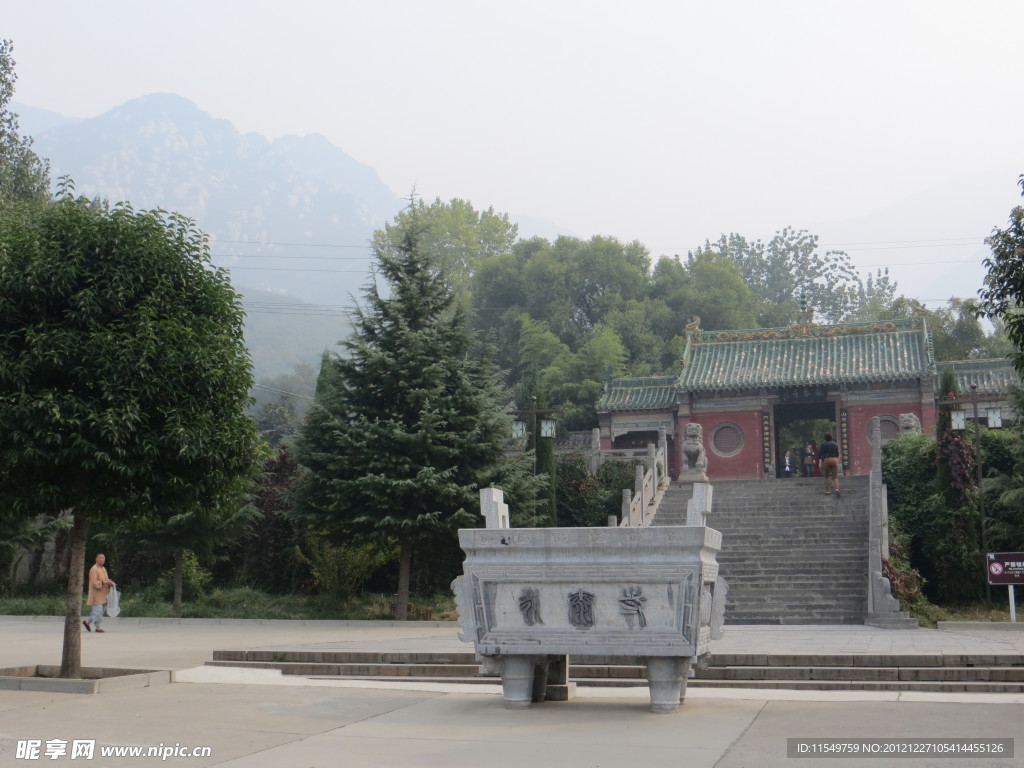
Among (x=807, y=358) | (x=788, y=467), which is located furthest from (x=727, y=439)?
(x=807, y=358)

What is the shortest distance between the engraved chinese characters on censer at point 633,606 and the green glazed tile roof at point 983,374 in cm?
2579

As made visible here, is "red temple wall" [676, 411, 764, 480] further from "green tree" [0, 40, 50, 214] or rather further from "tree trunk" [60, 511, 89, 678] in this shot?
"tree trunk" [60, 511, 89, 678]

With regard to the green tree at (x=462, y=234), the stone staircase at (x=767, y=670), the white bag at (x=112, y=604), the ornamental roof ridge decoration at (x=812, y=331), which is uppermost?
the green tree at (x=462, y=234)

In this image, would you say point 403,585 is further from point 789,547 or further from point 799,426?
point 799,426

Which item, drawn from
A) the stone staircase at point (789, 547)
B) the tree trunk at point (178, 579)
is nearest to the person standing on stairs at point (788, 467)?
the stone staircase at point (789, 547)

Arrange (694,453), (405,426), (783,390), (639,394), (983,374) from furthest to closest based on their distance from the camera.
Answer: (639,394) < (783,390) < (983,374) < (694,453) < (405,426)

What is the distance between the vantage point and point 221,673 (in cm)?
1108

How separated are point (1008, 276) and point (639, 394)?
25222 millimetres

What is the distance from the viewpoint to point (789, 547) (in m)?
20.5

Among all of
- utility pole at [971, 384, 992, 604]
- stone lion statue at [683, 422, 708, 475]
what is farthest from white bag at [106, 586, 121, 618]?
utility pole at [971, 384, 992, 604]

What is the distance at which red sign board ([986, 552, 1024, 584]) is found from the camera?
57.7ft

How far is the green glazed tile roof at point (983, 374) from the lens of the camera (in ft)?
102

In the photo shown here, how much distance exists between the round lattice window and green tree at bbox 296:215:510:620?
14.2 m

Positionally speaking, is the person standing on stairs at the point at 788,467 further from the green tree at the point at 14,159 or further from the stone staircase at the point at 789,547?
the green tree at the point at 14,159
